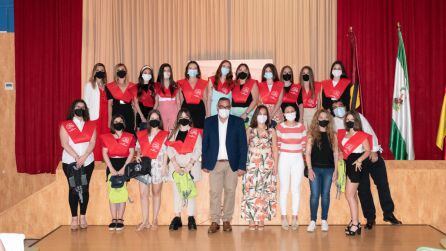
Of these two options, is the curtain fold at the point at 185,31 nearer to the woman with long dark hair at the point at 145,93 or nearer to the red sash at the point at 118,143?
the woman with long dark hair at the point at 145,93

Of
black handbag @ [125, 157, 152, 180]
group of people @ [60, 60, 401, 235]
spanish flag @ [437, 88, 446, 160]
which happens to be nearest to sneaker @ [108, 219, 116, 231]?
group of people @ [60, 60, 401, 235]

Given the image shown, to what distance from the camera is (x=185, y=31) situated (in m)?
10.4

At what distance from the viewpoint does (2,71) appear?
32.9ft

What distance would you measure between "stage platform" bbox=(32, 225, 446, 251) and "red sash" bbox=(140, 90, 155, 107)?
1.50m

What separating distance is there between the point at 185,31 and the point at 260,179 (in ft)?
13.8

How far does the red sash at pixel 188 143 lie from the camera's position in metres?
6.92

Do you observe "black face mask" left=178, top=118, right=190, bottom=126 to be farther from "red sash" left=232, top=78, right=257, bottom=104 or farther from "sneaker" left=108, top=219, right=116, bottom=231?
"sneaker" left=108, top=219, right=116, bottom=231

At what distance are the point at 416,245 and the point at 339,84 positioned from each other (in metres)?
2.24

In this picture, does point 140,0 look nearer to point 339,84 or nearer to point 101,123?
point 101,123

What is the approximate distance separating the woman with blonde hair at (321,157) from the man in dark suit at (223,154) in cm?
75

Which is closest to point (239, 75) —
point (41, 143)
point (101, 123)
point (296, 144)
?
point (296, 144)

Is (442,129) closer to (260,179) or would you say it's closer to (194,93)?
(260,179)

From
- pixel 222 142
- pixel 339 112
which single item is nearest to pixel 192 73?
pixel 222 142

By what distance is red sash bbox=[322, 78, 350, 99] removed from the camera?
7.44 m
